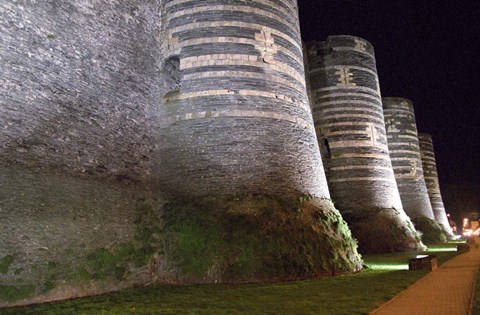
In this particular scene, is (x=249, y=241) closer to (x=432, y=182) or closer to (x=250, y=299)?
(x=250, y=299)

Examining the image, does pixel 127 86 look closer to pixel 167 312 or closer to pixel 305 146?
pixel 305 146

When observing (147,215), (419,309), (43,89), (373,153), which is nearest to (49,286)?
(147,215)

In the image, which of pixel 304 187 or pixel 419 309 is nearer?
pixel 419 309

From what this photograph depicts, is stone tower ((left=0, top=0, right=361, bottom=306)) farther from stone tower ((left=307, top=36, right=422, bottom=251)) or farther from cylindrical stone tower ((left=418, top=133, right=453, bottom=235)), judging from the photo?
cylindrical stone tower ((left=418, top=133, right=453, bottom=235))

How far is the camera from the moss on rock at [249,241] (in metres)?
10.2

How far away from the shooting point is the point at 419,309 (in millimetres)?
6969

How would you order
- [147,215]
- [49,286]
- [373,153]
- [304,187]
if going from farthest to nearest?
[373,153] → [304,187] → [147,215] → [49,286]

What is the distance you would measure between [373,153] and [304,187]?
30.6 feet

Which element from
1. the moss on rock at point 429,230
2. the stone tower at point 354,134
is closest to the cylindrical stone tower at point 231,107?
the stone tower at point 354,134

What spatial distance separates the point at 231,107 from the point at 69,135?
Answer: 4365mm

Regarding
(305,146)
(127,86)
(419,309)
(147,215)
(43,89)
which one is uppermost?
(127,86)

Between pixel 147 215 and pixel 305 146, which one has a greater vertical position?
pixel 305 146

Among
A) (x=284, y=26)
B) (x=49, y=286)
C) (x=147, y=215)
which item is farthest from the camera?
(x=284, y=26)

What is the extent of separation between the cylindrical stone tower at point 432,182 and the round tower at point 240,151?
25.6 m
